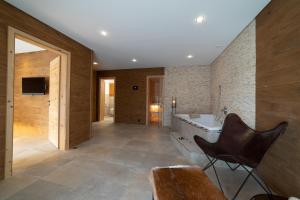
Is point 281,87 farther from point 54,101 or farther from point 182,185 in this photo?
point 54,101

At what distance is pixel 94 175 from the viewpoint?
200 centimetres

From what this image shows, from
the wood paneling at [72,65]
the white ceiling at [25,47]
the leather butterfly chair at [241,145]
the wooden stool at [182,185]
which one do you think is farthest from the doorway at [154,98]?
the wooden stool at [182,185]

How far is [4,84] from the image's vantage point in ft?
6.22

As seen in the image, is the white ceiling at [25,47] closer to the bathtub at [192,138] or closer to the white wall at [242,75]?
the bathtub at [192,138]

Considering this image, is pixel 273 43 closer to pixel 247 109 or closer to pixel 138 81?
pixel 247 109

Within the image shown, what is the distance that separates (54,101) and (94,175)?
2.15 m

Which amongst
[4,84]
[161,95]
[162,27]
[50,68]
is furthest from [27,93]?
[161,95]

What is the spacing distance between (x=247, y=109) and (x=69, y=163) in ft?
10.6

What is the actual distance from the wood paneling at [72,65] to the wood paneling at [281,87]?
3571 mm

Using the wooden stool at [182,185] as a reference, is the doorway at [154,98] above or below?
above

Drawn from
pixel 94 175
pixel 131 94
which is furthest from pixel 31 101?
pixel 131 94

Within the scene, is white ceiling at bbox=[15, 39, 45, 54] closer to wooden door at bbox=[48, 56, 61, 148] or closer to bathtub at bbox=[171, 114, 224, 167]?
wooden door at bbox=[48, 56, 61, 148]

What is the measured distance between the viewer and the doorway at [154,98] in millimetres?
5844

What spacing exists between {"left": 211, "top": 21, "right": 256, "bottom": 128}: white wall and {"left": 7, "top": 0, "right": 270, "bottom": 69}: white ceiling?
0.71ft
